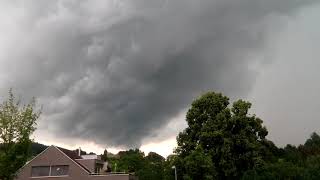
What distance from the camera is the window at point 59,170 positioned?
70875 mm

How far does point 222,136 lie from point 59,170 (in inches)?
991

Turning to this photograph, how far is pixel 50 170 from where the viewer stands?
71250 millimetres

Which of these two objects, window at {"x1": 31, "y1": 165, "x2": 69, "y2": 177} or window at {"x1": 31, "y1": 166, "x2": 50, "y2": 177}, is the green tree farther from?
window at {"x1": 31, "y1": 166, "x2": 50, "y2": 177}

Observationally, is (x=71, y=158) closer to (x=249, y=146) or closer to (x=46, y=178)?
(x=46, y=178)

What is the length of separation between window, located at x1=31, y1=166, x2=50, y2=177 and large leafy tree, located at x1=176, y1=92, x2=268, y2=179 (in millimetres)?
20151

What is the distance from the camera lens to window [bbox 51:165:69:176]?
70.9m

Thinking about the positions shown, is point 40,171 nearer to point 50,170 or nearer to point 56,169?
point 50,170

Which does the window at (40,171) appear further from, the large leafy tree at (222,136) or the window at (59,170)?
the large leafy tree at (222,136)

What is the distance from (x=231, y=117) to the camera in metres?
66.1

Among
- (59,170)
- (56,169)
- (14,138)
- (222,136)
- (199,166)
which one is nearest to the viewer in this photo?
(14,138)

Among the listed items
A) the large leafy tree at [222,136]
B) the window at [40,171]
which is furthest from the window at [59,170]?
the large leafy tree at [222,136]

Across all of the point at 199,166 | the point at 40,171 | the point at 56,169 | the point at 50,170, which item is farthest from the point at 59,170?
the point at 199,166

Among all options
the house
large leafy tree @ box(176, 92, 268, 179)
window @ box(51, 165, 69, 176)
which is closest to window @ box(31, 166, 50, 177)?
the house

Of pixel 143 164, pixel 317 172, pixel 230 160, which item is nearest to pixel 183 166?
pixel 230 160
